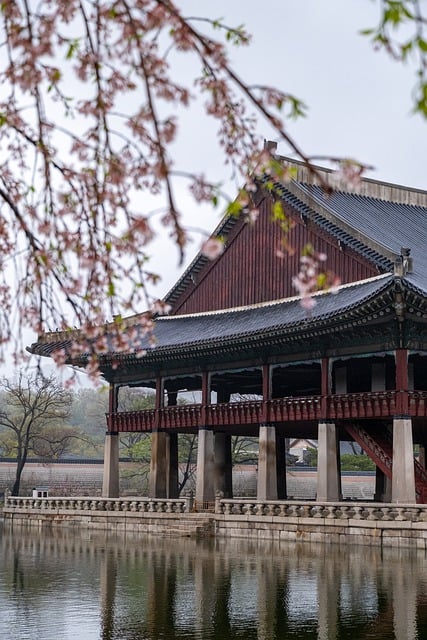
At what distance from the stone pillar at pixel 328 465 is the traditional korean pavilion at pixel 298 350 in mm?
51

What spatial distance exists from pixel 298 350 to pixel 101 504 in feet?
40.9

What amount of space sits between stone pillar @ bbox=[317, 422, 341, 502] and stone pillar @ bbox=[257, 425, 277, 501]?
3.08 meters

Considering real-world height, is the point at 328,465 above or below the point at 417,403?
below

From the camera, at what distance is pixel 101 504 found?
49.6 meters

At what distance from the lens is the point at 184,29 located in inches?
345

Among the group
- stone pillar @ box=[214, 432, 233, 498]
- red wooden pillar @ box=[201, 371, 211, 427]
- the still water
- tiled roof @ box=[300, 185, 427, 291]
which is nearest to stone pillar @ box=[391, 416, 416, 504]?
the still water

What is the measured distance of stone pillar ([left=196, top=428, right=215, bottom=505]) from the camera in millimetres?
47219

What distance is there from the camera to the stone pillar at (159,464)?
50.8 meters

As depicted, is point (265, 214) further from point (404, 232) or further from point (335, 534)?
point (335, 534)

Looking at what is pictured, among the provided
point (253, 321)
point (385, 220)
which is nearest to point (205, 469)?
point (253, 321)

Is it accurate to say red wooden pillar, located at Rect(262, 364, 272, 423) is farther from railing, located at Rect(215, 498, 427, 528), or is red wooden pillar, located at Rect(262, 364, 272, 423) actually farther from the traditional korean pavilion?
railing, located at Rect(215, 498, 427, 528)

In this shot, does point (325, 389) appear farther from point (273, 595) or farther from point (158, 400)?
point (273, 595)

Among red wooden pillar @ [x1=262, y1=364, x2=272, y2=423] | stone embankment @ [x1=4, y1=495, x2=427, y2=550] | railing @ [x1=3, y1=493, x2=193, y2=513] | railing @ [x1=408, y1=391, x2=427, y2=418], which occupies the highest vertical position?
red wooden pillar @ [x1=262, y1=364, x2=272, y2=423]

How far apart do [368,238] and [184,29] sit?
115ft
